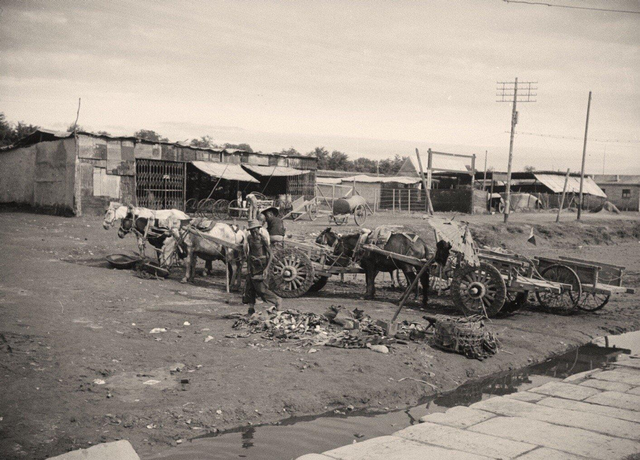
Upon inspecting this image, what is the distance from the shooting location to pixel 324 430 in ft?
20.2

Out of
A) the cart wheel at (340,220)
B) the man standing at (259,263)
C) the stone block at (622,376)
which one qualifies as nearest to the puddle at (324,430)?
the stone block at (622,376)

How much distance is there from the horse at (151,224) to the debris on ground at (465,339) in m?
7.48

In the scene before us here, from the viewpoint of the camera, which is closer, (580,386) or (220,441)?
(220,441)

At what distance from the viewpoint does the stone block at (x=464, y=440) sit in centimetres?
537

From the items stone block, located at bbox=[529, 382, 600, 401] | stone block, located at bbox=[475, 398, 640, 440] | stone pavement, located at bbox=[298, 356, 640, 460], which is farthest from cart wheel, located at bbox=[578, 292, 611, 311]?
stone block, located at bbox=[475, 398, 640, 440]

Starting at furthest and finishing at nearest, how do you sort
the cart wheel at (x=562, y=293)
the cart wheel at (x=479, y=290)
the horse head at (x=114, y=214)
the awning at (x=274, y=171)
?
the awning at (x=274, y=171) → the horse head at (x=114, y=214) → the cart wheel at (x=562, y=293) → the cart wheel at (x=479, y=290)

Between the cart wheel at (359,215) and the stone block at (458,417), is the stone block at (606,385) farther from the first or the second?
the cart wheel at (359,215)

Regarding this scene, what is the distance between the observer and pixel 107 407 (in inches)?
Answer: 232

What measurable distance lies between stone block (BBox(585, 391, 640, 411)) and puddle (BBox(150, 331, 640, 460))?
97cm

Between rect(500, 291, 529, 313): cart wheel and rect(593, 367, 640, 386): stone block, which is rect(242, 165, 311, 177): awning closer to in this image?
rect(500, 291, 529, 313): cart wheel

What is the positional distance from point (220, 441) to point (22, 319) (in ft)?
14.3

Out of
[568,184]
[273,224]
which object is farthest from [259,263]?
[568,184]

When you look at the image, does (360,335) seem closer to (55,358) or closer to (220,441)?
(220,441)

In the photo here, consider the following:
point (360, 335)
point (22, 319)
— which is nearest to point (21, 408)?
point (22, 319)
